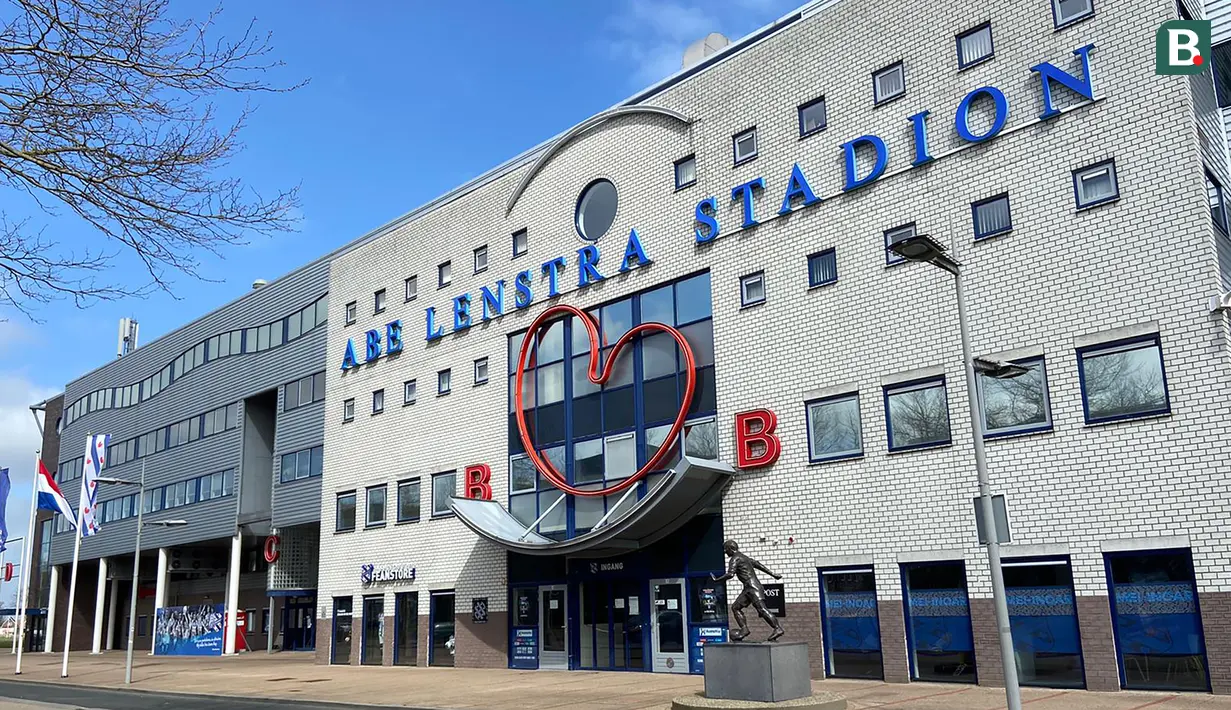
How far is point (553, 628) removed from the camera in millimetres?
27031

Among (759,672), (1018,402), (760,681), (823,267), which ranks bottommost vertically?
(760,681)

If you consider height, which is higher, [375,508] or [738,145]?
[738,145]

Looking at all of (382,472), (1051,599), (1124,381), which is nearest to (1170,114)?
(1124,381)

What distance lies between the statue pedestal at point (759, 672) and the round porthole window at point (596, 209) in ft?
45.9

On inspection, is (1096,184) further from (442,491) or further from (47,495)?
(47,495)

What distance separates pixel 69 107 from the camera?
9.14 meters

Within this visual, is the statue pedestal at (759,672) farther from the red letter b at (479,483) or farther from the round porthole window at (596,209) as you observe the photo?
the round porthole window at (596,209)

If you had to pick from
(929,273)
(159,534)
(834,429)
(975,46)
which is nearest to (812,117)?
(975,46)

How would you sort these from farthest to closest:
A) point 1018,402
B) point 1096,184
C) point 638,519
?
point 638,519 < point 1018,402 < point 1096,184

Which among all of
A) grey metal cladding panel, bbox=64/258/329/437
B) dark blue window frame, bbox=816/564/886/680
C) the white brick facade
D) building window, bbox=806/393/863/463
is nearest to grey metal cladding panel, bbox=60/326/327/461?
grey metal cladding panel, bbox=64/258/329/437

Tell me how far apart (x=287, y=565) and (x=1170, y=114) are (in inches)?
1562

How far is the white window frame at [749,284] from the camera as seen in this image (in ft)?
76.2

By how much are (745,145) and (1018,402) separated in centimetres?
904

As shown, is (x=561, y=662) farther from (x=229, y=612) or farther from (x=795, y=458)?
(x=229, y=612)
